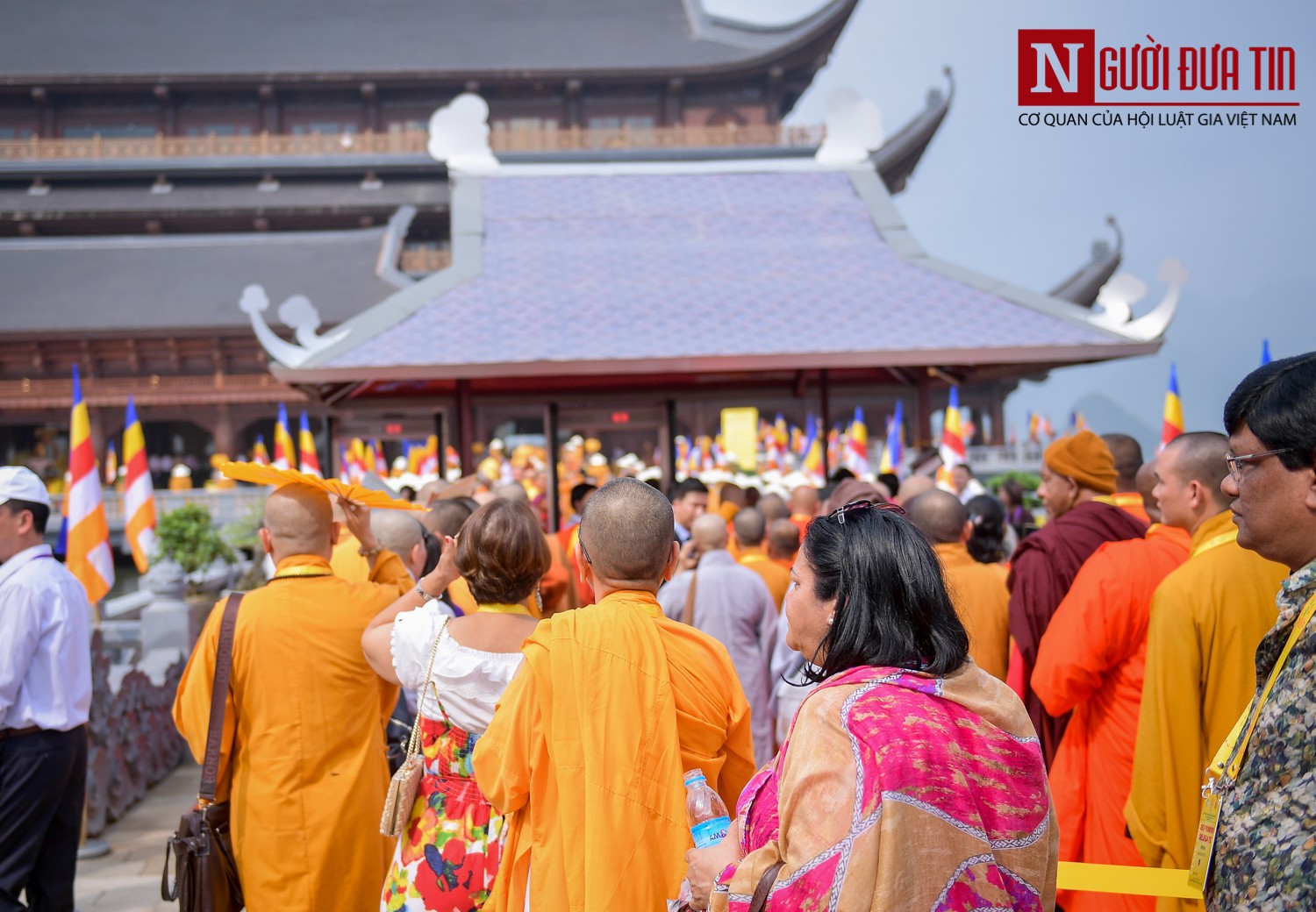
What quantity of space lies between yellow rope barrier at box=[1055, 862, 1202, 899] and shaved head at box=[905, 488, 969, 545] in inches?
69.1

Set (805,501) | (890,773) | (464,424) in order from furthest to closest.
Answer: (464,424) → (805,501) → (890,773)

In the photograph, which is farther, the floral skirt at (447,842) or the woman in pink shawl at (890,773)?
the floral skirt at (447,842)

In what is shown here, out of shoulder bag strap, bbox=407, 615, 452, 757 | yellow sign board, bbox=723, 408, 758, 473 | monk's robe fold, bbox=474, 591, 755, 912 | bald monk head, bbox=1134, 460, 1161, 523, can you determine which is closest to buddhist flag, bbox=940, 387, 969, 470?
yellow sign board, bbox=723, 408, 758, 473

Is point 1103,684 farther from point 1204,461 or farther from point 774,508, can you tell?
point 774,508

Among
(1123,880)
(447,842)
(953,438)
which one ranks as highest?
(953,438)

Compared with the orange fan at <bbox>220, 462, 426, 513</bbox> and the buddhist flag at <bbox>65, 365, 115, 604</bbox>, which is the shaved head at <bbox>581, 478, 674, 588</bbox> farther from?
the buddhist flag at <bbox>65, 365, 115, 604</bbox>

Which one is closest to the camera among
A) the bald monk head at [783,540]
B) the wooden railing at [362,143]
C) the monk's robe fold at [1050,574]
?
the monk's robe fold at [1050,574]

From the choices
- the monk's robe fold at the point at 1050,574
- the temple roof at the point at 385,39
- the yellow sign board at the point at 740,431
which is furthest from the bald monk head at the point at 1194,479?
the temple roof at the point at 385,39

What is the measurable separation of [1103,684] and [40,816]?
3213mm

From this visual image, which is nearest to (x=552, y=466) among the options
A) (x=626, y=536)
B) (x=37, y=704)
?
(x=37, y=704)

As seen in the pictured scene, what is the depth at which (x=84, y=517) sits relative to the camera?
275 inches

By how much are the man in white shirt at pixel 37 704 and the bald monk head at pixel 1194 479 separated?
130 inches

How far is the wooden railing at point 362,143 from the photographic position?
2542cm

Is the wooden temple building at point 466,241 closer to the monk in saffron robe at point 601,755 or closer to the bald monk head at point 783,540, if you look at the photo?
the bald monk head at point 783,540
